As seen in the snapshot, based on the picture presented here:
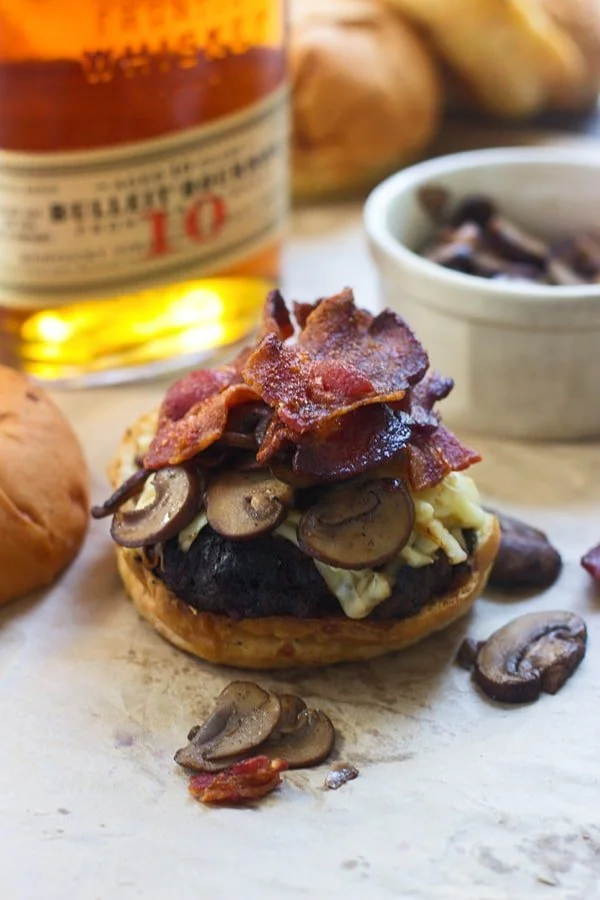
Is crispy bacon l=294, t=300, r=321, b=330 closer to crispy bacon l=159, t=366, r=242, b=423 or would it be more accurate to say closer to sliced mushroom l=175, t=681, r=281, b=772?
crispy bacon l=159, t=366, r=242, b=423

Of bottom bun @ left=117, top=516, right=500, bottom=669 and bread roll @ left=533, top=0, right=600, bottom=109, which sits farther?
bread roll @ left=533, top=0, right=600, bottom=109

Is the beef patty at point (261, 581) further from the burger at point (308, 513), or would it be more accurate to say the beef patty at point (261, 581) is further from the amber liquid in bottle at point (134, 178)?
the amber liquid in bottle at point (134, 178)

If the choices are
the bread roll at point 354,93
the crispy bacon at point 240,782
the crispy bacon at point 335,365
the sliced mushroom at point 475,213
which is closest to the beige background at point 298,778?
the crispy bacon at point 240,782

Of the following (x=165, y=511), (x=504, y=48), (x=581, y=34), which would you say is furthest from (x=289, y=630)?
(x=581, y=34)

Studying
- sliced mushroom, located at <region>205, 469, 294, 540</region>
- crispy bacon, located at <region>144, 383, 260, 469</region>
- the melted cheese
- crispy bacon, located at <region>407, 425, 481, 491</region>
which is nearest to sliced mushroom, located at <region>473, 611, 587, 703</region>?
the melted cheese

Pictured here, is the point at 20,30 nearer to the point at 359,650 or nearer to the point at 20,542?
the point at 20,542

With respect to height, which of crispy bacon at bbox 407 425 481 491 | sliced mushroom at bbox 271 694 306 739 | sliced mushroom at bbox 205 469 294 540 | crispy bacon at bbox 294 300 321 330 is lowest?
sliced mushroom at bbox 271 694 306 739

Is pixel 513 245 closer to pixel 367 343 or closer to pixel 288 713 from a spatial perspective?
pixel 367 343
